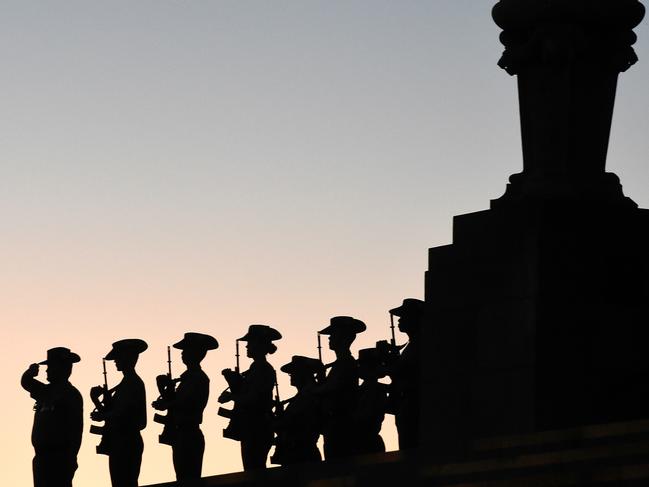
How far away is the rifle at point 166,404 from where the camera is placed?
86.5ft

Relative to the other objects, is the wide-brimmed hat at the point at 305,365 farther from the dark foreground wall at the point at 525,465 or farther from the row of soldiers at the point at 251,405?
the dark foreground wall at the point at 525,465

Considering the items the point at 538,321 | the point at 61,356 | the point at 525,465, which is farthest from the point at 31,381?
the point at 525,465

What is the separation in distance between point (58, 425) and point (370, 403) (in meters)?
3.78

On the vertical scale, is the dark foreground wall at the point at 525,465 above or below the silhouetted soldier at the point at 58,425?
below

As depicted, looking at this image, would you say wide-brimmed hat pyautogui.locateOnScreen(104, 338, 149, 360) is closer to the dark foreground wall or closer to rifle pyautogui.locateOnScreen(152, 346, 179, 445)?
rifle pyautogui.locateOnScreen(152, 346, 179, 445)

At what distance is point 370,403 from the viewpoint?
82.2 ft

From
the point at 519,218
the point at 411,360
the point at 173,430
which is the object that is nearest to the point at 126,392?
the point at 173,430

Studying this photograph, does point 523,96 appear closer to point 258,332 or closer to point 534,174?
point 534,174

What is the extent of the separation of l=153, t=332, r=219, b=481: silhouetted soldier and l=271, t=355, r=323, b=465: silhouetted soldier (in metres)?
0.89

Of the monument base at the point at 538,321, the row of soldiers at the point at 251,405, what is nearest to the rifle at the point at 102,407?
the row of soldiers at the point at 251,405

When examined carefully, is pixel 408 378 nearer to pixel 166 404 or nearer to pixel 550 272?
pixel 550 272

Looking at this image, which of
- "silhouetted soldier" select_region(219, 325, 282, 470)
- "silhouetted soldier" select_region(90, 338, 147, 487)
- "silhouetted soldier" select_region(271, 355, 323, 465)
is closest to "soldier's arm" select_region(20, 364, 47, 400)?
"silhouetted soldier" select_region(90, 338, 147, 487)

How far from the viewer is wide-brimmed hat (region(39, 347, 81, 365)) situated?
27.1 metres

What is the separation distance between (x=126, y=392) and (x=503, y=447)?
6156 mm
